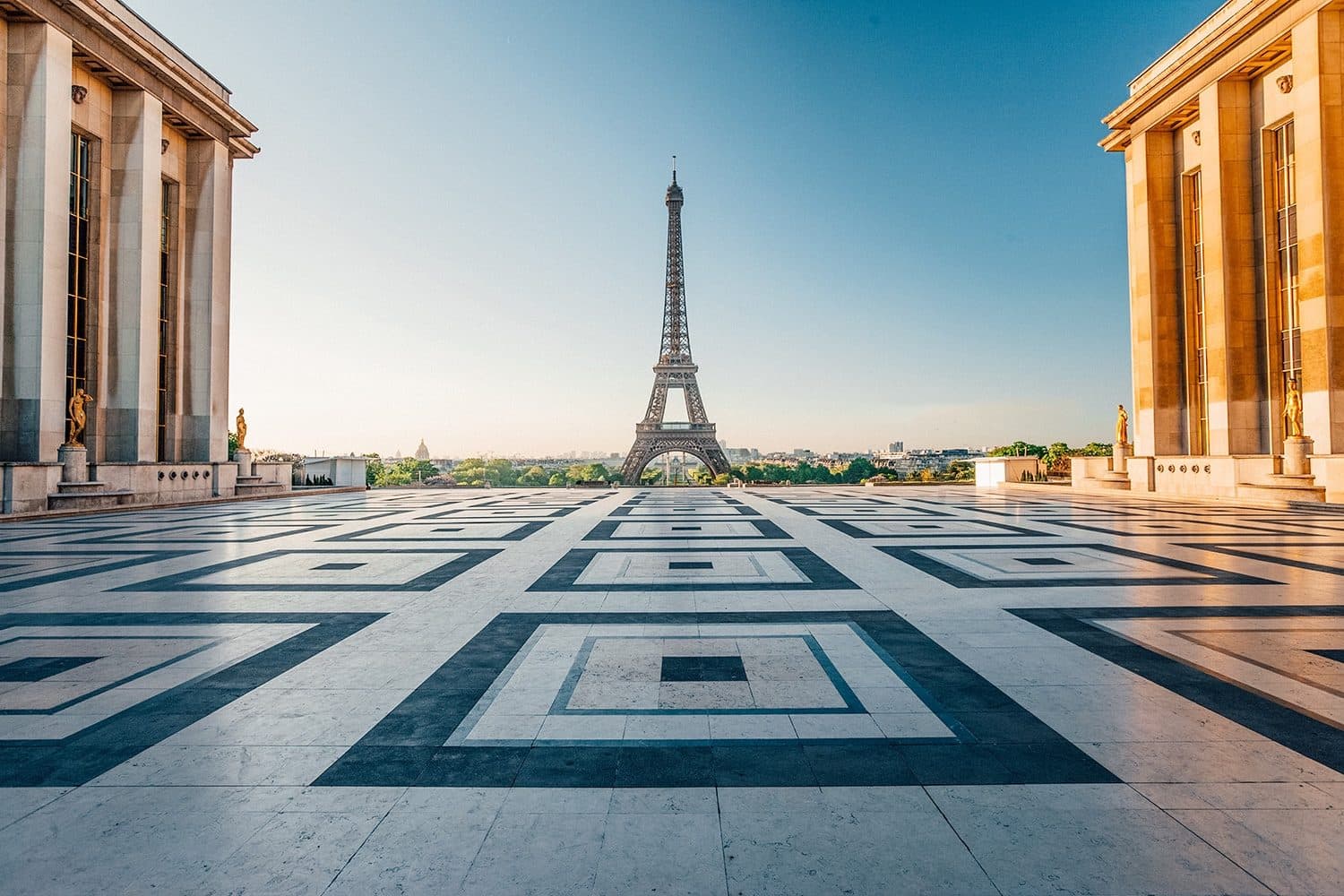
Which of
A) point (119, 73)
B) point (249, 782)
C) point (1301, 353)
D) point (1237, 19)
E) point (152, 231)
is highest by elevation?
point (1237, 19)

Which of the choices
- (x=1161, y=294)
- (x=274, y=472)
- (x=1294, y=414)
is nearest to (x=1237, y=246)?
(x=1161, y=294)

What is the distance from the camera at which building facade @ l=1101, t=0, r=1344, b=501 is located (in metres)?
22.2

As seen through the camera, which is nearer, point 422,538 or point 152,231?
point 422,538

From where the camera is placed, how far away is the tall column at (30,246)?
21.0m

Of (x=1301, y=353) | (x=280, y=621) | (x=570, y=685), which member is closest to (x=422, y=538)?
(x=280, y=621)

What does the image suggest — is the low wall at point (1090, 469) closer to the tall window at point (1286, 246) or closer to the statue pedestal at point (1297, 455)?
the tall window at point (1286, 246)

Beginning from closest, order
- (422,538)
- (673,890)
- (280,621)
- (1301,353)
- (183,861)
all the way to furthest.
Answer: (673,890) → (183,861) → (280,621) → (422,538) → (1301,353)

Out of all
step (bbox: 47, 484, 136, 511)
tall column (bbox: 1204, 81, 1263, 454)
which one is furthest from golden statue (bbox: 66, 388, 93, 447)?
tall column (bbox: 1204, 81, 1263, 454)

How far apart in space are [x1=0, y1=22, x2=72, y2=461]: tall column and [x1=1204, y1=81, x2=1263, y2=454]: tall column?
41.7 meters

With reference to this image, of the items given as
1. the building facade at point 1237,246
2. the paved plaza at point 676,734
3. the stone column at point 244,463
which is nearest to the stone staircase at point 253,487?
the stone column at point 244,463

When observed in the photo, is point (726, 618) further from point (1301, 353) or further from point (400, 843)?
point (1301, 353)

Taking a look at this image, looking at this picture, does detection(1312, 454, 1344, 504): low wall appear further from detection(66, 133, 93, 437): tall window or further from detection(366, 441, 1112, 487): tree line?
detection(66, 133, 93, 437): tall window

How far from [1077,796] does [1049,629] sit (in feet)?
10.8

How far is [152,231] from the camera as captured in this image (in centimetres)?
2620
